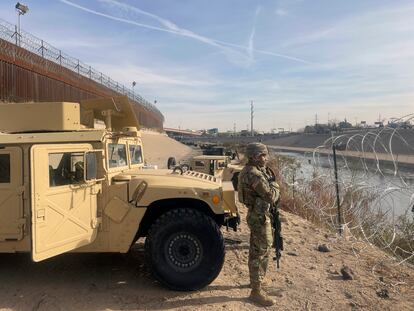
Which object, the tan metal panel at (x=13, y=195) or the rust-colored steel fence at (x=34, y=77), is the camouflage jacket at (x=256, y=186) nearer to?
the tan metal panel at (x=13, y=195)

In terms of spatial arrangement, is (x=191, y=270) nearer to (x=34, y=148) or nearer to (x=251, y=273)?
(x=251, y=273)

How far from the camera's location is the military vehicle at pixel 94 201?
4.71m

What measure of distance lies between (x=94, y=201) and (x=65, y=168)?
500 millimetres

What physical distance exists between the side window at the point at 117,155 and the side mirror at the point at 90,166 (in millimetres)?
412

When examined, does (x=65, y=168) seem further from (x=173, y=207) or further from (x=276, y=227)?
(x=276, y=227)

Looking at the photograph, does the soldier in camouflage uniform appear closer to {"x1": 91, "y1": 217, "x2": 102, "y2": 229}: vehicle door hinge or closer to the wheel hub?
the wheel hub

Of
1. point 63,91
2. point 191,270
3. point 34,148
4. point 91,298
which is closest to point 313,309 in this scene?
point 191,270

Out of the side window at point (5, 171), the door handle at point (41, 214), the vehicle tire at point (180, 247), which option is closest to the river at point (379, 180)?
the vehicle tire at point (180, 247)

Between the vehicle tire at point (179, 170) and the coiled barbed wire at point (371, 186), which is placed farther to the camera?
the coiled barbed wire at point (371, 186)

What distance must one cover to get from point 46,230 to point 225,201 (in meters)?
1.97

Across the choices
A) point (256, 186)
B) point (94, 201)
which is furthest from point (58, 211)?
point (256, 186)

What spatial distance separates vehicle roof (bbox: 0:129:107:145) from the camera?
4.85 m

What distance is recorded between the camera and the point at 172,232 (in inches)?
203

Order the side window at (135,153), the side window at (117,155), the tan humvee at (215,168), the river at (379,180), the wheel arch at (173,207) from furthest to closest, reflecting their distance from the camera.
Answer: the tan humvee at (215,168), the side window at (135,153), the river at (379,180), the side window at (117,155), the wheel arch at (173,207)
